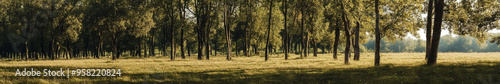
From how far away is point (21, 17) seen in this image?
174 feet

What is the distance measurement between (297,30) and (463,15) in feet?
102

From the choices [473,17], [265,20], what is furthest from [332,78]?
[265,20]

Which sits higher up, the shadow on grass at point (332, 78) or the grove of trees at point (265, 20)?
the grove of trees at point (265, 20)

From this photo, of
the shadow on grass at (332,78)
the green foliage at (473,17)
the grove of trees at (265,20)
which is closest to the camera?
the shadow on grass at (332,78)

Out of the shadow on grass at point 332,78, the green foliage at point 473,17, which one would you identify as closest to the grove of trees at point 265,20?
the green foliage at point 473,17

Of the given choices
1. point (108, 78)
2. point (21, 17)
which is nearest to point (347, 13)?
point (108, 78)

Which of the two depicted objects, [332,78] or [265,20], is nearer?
[332,78]

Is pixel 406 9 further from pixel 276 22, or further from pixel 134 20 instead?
pixel 134 20

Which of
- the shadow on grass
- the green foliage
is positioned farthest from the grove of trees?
the shadow on grass

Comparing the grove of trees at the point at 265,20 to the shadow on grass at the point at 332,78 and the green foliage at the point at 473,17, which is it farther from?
the shadow on grass at the point at 332,78

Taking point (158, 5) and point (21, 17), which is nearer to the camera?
point (158, 5)

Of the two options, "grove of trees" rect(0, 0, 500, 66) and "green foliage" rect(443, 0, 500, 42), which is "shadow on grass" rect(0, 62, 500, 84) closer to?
"grove of trees" rect(0, 0, 500, 66)

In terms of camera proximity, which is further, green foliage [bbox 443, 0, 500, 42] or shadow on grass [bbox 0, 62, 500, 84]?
green foliage [bbox 443, 0, 500, 42]

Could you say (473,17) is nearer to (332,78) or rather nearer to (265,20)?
(332,78)
